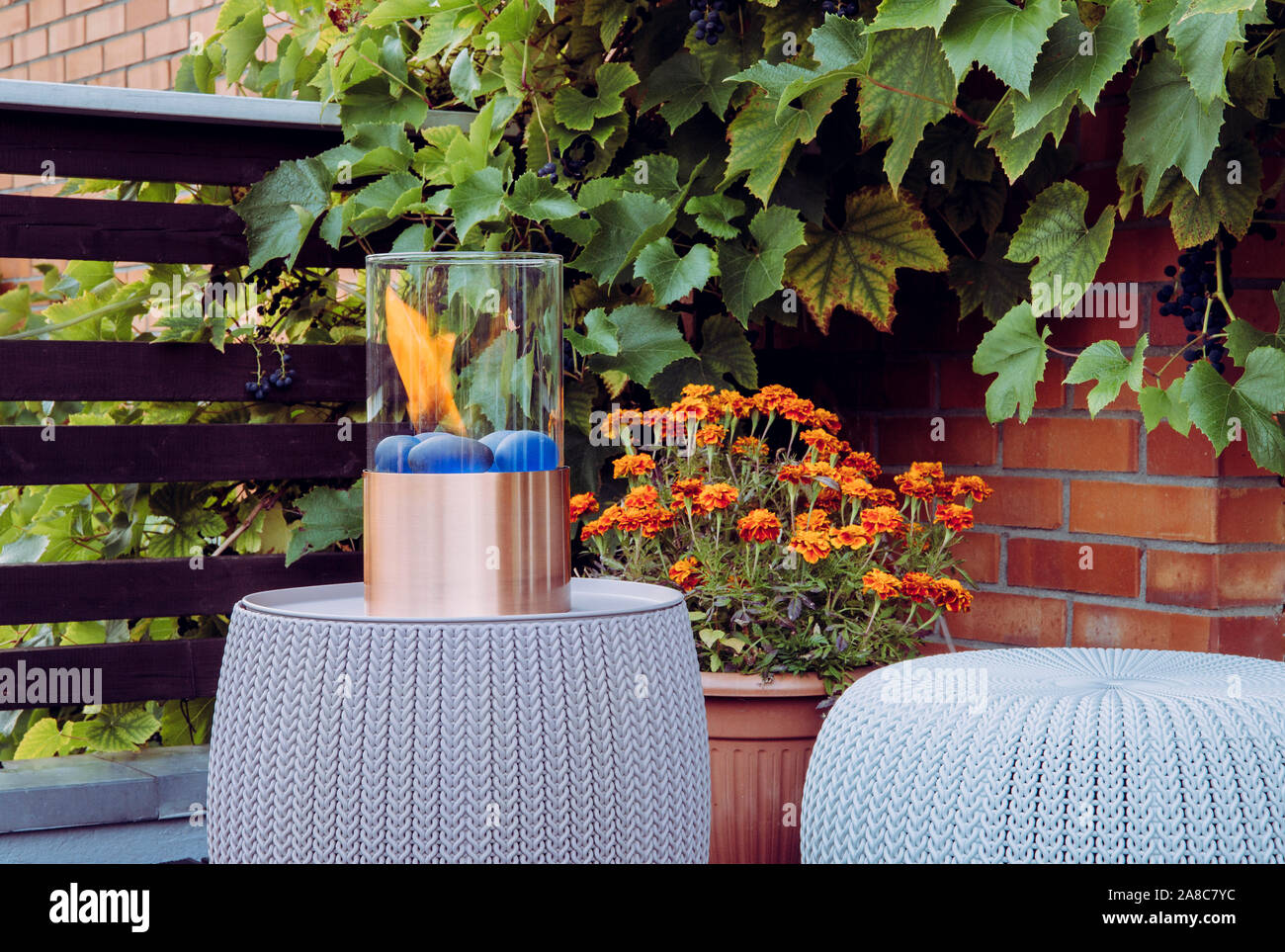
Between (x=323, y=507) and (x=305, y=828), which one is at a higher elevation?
(x=323, y=507)

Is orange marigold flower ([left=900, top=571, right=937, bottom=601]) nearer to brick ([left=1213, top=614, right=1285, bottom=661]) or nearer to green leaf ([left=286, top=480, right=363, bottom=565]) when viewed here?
brick ([left=1213, top=614, right=1285, bottom=661])

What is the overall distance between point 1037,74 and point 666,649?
2.83ft

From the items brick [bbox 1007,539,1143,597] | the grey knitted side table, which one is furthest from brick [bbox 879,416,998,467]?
the grey knitted side table

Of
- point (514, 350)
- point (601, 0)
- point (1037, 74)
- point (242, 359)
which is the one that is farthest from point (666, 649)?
point (601, 0)

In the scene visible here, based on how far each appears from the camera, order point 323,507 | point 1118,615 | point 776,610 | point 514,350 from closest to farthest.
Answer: point 514,350, point 776,610, point 1118,615, point 323,507

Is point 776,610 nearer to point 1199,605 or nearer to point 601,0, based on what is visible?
point 1199,605

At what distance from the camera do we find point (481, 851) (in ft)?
3.57

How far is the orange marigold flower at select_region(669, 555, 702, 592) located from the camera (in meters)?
1.73

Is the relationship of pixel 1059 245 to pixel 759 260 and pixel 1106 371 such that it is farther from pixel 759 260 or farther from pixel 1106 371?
pixel 759 260

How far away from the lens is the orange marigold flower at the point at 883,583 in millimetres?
1650

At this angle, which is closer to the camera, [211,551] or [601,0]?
[601,0]

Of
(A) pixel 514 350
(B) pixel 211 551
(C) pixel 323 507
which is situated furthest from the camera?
(B) pixel 211 551

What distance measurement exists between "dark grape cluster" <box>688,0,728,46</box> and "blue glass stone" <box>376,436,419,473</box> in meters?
0.96

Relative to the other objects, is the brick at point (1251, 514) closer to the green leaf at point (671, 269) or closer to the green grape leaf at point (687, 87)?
the green leaf at point (671, 269)
